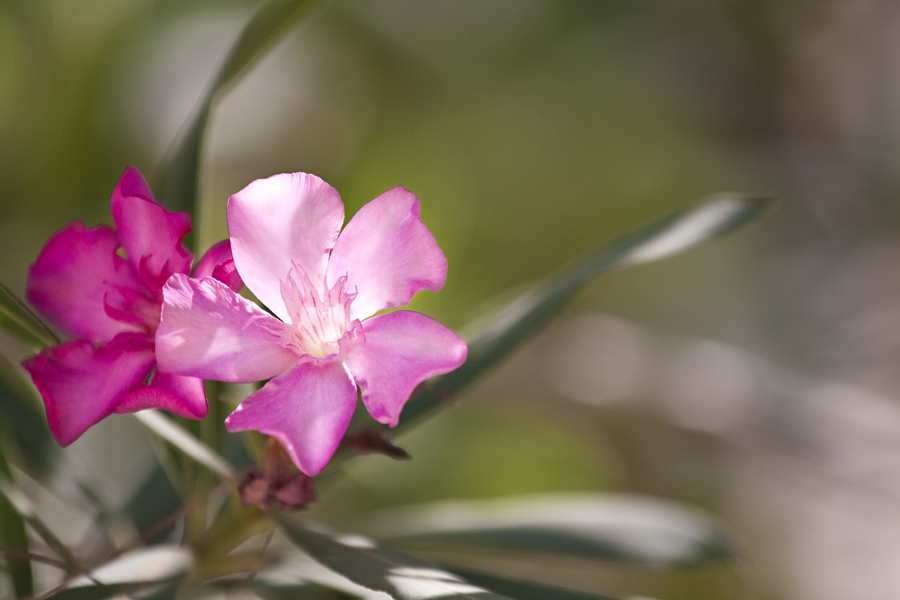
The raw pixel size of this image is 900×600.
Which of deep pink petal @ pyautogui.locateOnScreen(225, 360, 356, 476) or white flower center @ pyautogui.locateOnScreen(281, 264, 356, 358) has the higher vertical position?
white flower center @ pyautogui.locateOnScreen(281, 264, 356, 358)

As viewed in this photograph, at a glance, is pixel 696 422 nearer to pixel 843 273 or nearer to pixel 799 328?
pixel 799 328

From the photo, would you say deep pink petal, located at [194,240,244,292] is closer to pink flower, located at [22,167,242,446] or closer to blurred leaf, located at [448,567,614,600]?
pink flower, located at [22,167,242,446]

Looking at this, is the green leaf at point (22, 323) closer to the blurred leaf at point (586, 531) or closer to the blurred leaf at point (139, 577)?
the blurred leaf at point (139, 577)

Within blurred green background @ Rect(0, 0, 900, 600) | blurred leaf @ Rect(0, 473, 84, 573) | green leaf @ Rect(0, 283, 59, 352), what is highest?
blurred green background @ Rect(0, 0, 900, 600)

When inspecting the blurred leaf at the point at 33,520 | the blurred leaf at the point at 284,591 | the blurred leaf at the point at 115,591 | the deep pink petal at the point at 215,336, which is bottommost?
the blurred leaf at the point at 115,591

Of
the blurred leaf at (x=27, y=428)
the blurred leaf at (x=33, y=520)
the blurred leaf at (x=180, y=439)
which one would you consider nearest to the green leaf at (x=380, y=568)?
the blurred leaf at (x=180, y=439)

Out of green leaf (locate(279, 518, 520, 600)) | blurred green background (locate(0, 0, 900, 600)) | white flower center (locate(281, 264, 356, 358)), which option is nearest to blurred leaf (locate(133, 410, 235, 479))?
green leaf (locate(279, 518, 520, 600))
